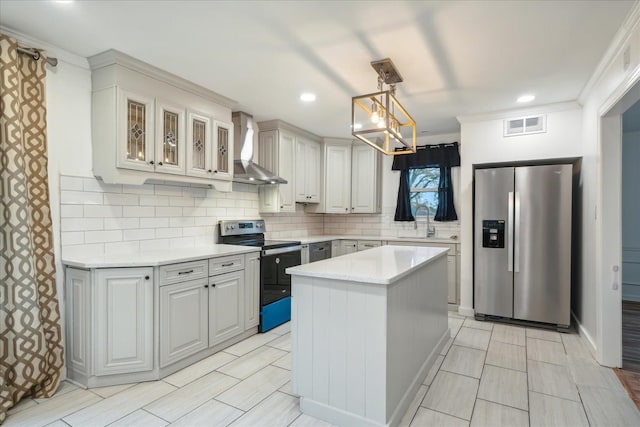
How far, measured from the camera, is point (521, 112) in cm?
396

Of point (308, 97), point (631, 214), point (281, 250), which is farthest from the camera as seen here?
point (631, 214)

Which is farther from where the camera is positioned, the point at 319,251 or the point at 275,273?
the point at 319,251

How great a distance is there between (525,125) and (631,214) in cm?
257

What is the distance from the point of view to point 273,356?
3.07m

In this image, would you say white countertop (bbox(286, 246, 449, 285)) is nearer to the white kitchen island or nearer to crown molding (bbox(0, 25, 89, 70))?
the white kitchen island

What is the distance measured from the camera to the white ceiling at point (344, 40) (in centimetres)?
206

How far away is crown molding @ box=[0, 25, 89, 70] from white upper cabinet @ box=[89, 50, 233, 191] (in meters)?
0.10

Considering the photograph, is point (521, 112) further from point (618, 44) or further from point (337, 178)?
point (337, 178)

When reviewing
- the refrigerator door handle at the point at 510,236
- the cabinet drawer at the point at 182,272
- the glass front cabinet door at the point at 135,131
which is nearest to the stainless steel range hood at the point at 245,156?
the glass front cabinet door at the point at 135,131

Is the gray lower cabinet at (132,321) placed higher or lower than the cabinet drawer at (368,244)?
lower

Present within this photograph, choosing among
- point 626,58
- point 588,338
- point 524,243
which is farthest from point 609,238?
point 626,58

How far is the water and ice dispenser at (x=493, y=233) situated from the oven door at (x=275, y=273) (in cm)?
224

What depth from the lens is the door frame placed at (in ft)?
9.27

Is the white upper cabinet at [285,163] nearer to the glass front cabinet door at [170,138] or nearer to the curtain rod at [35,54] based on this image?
the glass front cabinet door at [170,138]
